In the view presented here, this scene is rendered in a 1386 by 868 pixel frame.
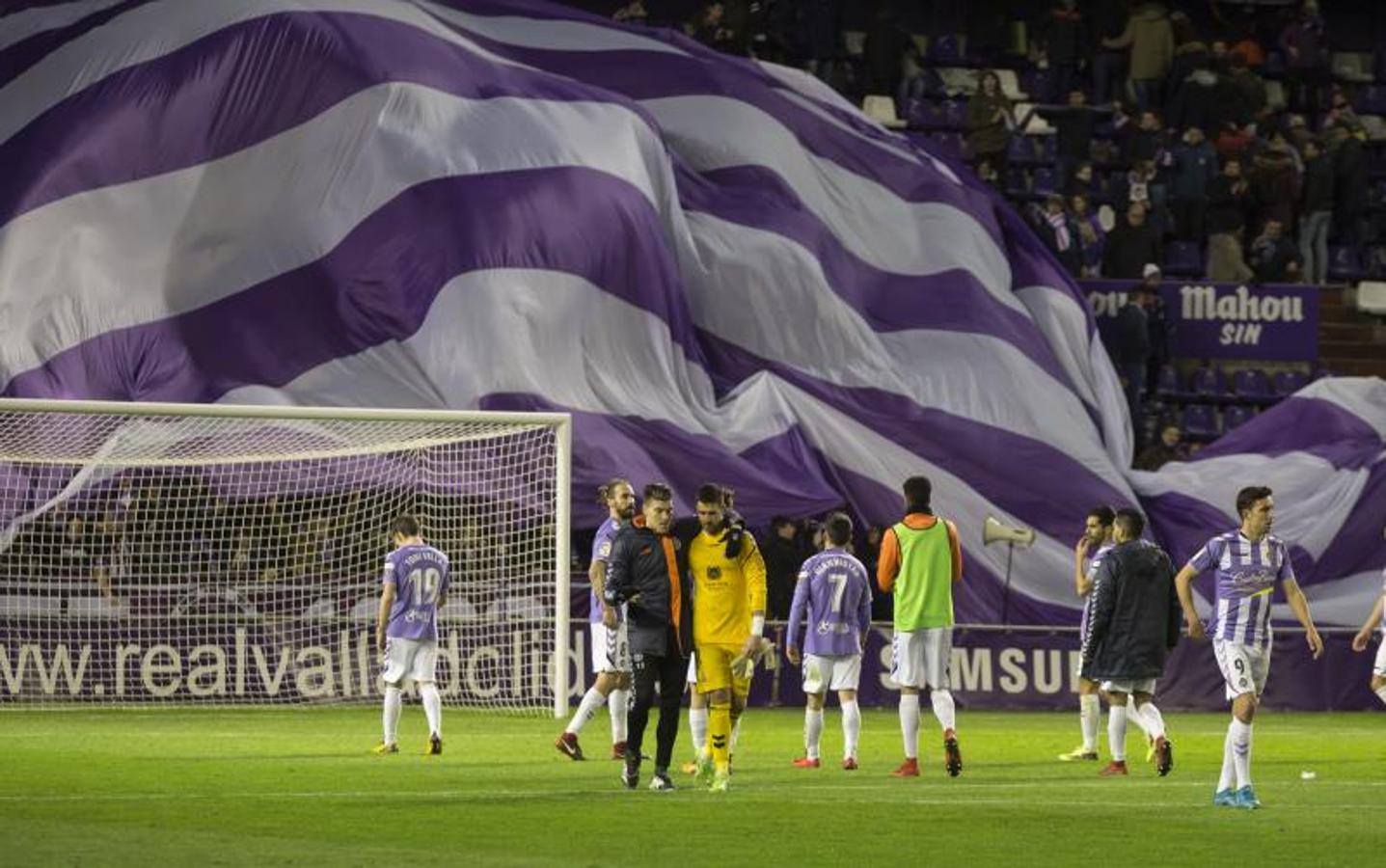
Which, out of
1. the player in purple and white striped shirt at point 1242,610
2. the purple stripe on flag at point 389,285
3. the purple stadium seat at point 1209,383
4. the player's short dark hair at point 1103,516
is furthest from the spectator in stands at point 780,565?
the player in purple and white striped shirt at point 1242,610

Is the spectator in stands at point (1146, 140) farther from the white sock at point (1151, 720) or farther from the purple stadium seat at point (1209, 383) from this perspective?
the white sock at point (1151, 720)

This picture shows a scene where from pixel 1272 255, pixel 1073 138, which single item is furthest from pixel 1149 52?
pixel 1272 255

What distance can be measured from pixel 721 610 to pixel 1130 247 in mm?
19006

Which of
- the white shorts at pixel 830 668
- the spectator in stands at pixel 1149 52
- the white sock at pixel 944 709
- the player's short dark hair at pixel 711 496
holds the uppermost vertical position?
the spectator in stands at pixel 1149 52

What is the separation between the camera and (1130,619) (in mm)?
19141

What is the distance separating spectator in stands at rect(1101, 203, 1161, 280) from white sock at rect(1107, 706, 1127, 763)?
52.7 feet

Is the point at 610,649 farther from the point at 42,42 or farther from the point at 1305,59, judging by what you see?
the point at 1305,59

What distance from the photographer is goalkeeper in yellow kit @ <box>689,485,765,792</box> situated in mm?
16234

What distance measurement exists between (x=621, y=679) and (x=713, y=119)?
15.0 m

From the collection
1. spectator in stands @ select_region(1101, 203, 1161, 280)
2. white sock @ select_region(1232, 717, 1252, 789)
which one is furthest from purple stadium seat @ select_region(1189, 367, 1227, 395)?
white sock @ select_region(1232, 717, 1252, 789)

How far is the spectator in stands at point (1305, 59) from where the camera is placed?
38531 millimetres

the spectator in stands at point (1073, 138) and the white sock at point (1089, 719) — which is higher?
the spectator in stands at point (1073, 138)

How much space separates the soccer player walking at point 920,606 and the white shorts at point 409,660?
3525 millimetres

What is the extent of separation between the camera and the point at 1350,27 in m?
41.6
